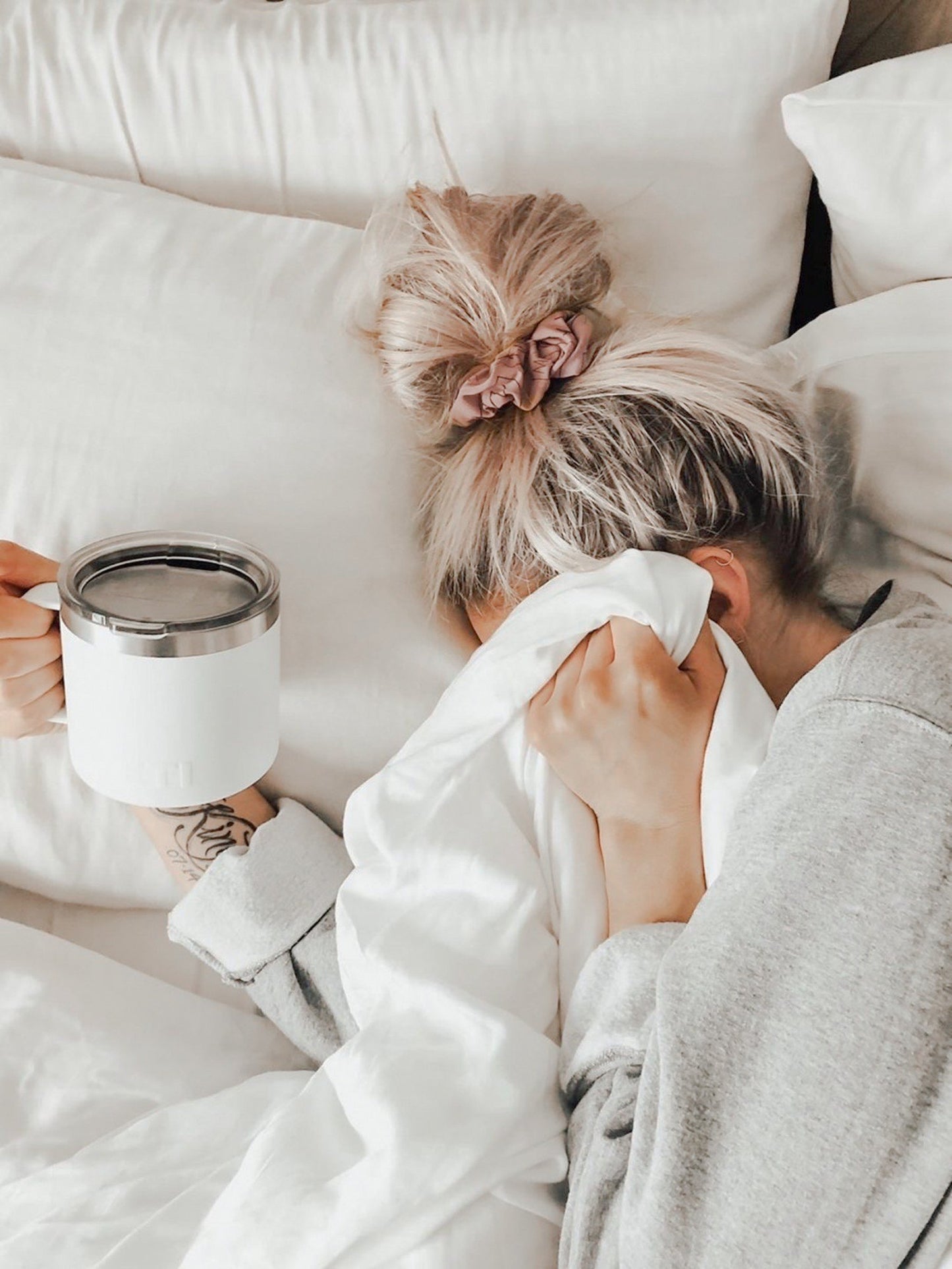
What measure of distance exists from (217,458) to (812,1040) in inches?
22.5

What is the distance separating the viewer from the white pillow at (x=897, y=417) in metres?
0.88

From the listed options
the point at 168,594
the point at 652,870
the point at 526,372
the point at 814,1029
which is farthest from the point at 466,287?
the point at 814,1029

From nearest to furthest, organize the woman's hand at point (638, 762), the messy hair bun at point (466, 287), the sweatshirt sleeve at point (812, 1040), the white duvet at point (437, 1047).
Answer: the sweatshirt sleeve at point (812, 1040) < the white duvet at point (437, 1047) < the woman's hand at point (638, 762) < the messy hair bun at point (466, 287)

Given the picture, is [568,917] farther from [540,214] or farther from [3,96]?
[3,96]

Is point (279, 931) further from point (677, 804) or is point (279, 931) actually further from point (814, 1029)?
point (814, 1029)

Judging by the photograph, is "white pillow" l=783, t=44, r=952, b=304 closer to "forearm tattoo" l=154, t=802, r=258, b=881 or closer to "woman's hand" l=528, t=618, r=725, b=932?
"woman's hand" l=528, t=618, r=725, b=932

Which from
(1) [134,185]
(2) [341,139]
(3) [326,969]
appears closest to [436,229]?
(2) [341,139]

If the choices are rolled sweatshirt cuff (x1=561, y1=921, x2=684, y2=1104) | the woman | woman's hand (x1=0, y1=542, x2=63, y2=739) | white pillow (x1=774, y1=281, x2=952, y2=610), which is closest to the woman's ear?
the woman

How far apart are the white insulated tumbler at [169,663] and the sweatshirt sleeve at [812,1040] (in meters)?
0.31

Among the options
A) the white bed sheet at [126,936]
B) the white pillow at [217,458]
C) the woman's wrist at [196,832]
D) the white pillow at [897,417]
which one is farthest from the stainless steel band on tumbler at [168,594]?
the white pillow at [897,417]

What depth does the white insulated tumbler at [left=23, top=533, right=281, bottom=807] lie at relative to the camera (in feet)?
2.31

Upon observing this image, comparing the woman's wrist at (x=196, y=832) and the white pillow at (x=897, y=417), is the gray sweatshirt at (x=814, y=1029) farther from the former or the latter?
the woman's wrist at (x=196, y=832)

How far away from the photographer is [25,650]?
788mm

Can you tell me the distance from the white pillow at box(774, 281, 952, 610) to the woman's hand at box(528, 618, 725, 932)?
0.78 feet
